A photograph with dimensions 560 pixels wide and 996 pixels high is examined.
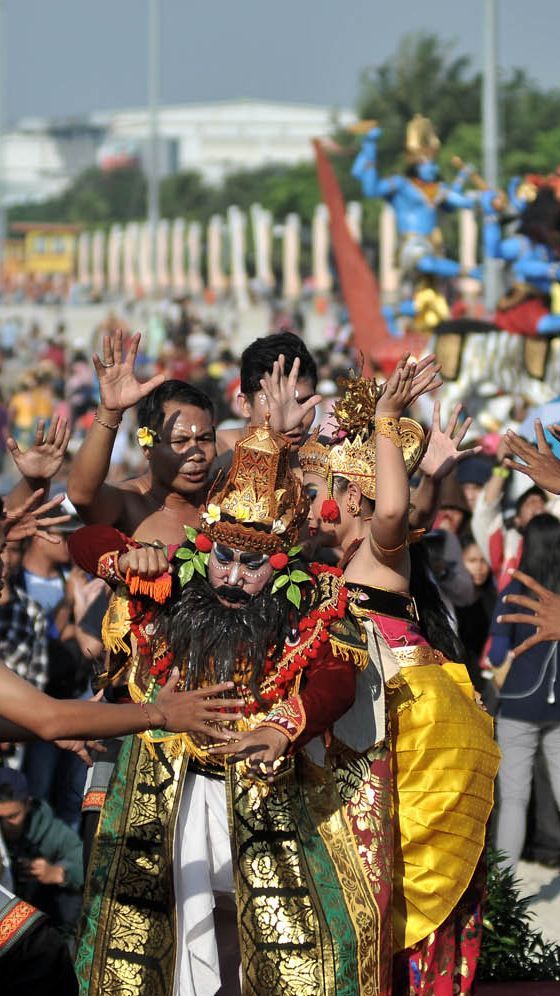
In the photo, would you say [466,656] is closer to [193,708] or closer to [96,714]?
[193,708]

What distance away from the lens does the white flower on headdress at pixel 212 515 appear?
4.41 m

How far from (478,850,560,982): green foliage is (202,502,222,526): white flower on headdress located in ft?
6.78

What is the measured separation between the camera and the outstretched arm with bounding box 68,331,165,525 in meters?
5.15

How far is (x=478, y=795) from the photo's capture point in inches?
191

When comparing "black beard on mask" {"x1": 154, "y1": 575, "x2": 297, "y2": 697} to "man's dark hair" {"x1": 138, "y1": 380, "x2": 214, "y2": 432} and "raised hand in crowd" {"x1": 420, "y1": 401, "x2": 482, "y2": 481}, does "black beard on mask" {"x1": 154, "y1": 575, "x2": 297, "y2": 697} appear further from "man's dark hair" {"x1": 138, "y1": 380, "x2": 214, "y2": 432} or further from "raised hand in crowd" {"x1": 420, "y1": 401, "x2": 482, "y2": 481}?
"raised hand in crowd" {"x1": 420, "y1": 401, "x2": 482, "y2": 481}

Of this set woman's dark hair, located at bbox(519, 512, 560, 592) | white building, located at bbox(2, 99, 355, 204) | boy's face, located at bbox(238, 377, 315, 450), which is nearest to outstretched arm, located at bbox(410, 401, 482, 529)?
boy's face, located at bbox(238, 377, 315, 450)

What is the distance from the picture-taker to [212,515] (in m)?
4.41

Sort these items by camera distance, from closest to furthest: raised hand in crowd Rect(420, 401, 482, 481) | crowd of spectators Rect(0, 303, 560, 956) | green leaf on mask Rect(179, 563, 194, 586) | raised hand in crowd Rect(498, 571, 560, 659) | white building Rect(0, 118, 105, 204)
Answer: green leaf on mask Rect(179, 563, 194, 586)
raised hand in crowd Rect(498, 571, 560, 659)
raised hand in crowd Rect(420, 401, 482, 481)
crowd of spectators Rect(0, 303, 560, 956)
white building Rect(0, 118, 105, 204)

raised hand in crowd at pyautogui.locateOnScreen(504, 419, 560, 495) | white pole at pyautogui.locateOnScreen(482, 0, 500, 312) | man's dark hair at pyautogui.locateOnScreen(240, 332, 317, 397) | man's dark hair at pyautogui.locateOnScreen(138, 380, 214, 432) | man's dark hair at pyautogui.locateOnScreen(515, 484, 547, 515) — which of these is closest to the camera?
raised hand in crowd at pyautogui.locateOnScreen(504, 419, 560, 495)

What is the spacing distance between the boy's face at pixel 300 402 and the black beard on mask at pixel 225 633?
3.20 feet

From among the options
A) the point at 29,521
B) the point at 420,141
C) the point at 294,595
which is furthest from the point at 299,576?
the point at 420,141

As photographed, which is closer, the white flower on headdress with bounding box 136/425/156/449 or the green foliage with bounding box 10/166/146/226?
the white flower on headdress with bounding box 136/425/156/449

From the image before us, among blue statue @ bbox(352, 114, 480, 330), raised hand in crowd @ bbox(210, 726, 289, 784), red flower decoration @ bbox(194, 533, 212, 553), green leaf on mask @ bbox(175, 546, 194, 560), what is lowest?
raised hand in crowd @ bbox(210, 726, 289, 784)

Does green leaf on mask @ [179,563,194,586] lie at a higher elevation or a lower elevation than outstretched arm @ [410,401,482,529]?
lower
